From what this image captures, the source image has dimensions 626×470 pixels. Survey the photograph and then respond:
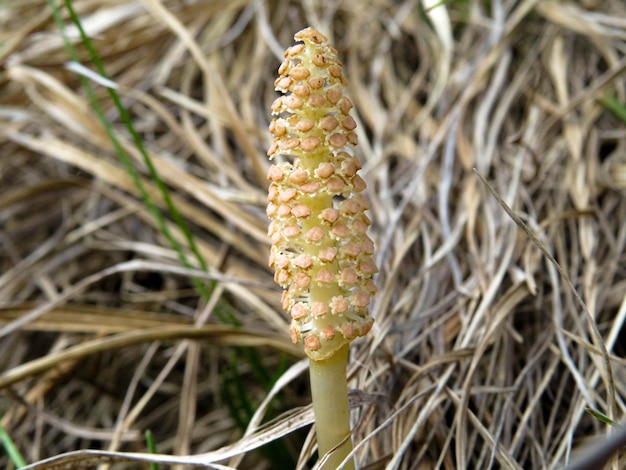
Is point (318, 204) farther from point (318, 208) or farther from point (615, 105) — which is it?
point (615, 105)

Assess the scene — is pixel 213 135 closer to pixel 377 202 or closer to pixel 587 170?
pixel 377 202

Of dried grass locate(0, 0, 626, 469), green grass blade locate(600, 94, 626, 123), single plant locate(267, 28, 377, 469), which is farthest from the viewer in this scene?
green grass blade locate(600, 94, 626, 123)

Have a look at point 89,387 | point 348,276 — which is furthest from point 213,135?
point 348,276

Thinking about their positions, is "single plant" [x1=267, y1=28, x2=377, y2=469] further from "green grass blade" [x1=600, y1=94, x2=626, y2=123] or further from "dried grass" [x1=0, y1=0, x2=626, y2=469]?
"green grass blade" [x1=600, y1=94, x2=626, y2=123]

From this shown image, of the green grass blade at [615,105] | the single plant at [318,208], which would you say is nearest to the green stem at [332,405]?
the single plant at [318,208]

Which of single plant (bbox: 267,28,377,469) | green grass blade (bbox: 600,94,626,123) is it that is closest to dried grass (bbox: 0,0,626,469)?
green grass blade (bbox: 600,94,626,123)
